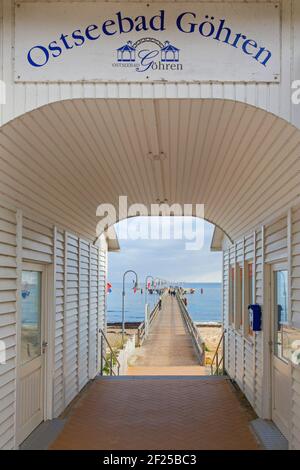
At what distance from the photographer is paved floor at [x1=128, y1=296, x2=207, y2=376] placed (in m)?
13.9

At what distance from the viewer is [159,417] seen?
24.9 feet

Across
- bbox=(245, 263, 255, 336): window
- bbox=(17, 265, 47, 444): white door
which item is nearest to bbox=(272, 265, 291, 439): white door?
bbox=(245, 263, 255, 336): window

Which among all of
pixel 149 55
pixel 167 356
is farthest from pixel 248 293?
pixel 167 356

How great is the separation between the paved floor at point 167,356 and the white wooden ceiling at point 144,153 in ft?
20.5

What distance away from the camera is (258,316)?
766 cm

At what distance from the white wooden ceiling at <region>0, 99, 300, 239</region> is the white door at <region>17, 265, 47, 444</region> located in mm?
994

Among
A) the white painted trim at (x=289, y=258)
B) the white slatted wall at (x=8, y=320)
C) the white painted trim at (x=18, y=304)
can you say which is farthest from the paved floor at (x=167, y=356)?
the white slatted wall at (x=8, y=320)

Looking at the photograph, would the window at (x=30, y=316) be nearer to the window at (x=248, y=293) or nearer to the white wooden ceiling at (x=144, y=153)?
the white wooden ceiling at (x=144, y=153)

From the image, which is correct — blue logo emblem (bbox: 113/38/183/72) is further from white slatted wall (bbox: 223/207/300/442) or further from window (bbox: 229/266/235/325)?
window (bbox: 229/266/235/325)

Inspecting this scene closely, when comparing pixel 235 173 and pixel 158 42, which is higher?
pixel 158 42
